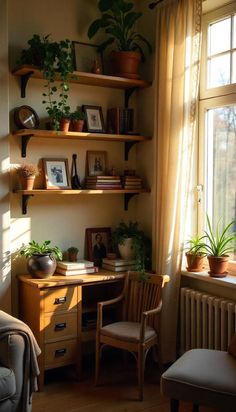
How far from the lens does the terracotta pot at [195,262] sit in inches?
132

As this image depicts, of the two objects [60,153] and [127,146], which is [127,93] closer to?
[127,146]

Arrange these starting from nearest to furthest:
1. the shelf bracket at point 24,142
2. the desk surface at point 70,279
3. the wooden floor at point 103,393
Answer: the wooden floor at point 103,393
the desk surface at point 70,279
the shelf bracket at point 24,142

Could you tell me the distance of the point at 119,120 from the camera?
3.72 m

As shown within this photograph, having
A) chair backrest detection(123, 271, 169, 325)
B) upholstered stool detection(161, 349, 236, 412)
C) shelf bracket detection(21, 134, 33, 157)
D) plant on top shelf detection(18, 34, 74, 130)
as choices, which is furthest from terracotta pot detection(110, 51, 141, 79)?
upholstered stool detection(161, 349, 236, 412)

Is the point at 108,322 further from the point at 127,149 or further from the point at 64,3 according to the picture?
the point at 64,3

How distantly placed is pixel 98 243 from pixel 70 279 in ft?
1.92

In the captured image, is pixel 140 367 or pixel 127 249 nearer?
pixel 140 367

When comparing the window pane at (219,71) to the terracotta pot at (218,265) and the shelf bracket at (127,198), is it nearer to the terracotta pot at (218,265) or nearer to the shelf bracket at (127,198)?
the shelf bracket at (127,198)

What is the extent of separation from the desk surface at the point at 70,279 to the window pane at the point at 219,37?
171 cm

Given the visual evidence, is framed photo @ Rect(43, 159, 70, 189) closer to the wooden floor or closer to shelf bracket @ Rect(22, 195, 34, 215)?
shelf bracket @ Rect(22, 195, 34, 215)

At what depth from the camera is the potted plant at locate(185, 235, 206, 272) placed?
3.34m

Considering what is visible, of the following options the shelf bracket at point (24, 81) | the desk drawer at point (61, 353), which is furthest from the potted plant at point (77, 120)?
the desk drawer at point (61, 353)

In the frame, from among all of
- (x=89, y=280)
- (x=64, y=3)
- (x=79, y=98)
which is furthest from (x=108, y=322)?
(x=64, y=3)

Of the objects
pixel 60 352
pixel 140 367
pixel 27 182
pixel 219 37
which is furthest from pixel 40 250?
pixel 219 37
